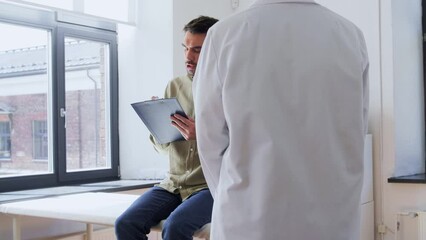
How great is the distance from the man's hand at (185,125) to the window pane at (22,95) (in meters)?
1.69

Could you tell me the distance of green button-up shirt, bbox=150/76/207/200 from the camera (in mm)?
→ 2016

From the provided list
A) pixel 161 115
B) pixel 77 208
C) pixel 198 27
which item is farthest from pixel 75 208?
pixel 198 27

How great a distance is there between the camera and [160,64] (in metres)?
3.58

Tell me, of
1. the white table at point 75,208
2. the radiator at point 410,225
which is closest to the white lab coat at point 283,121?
the white table at point 75,208

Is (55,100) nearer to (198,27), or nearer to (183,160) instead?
(183,160)

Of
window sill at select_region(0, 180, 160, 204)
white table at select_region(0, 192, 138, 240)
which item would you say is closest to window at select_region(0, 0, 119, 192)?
window sill at select_region(0, 180, 160, 204)

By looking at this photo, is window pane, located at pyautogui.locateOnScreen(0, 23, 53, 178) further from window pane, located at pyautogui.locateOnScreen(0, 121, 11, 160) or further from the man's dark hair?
the man's dark hair

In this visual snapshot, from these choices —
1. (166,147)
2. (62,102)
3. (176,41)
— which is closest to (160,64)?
(176,41)

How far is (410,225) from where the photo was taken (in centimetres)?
328

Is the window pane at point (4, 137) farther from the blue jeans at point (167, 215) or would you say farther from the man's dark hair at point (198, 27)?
the man's dark hair at point (198, 27)

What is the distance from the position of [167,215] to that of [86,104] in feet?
5.97

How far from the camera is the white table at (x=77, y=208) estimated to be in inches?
82.7

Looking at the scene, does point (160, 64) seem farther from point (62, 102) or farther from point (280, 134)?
point (280, 134)

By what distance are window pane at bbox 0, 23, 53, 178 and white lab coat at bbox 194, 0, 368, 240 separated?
86.3 inches
